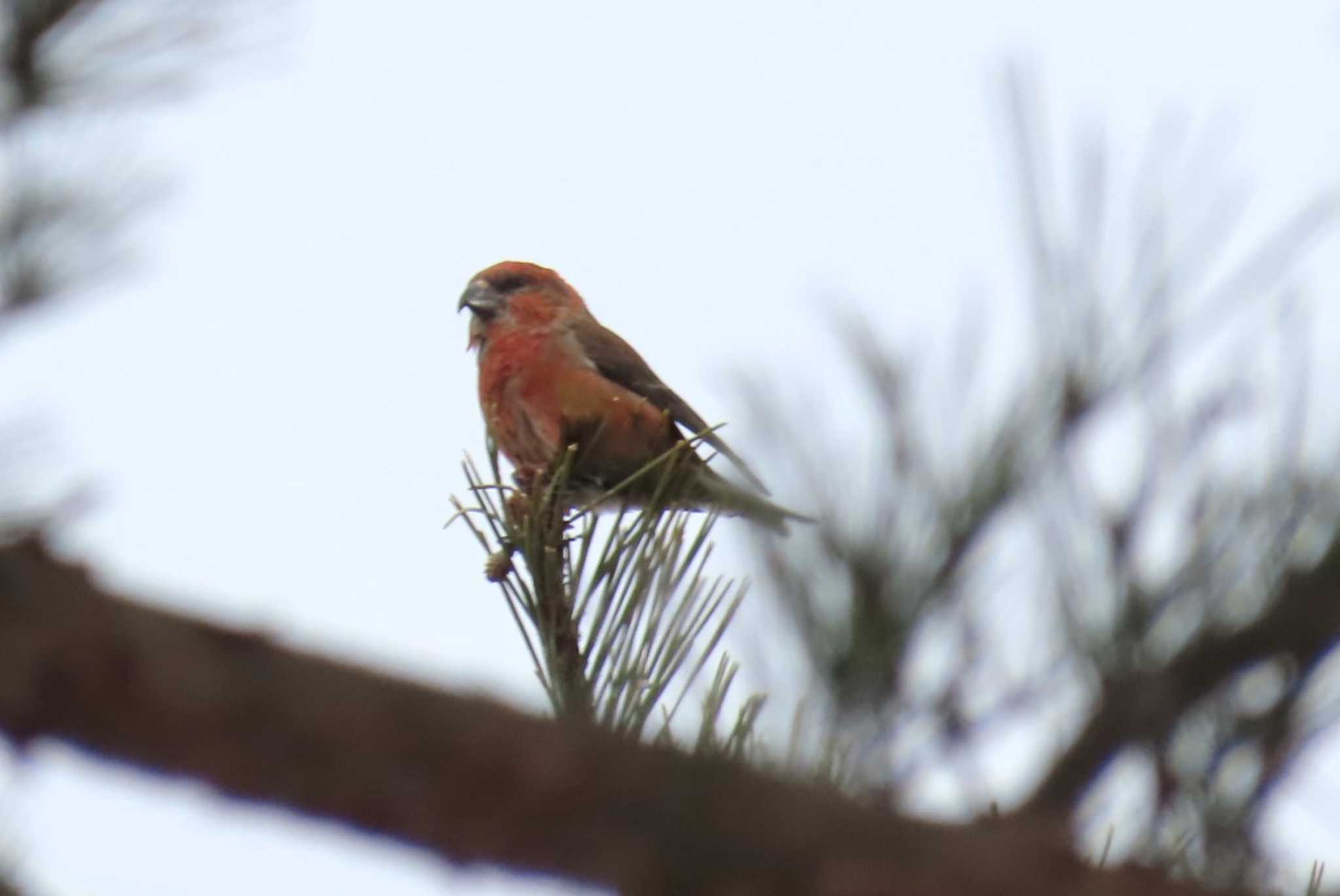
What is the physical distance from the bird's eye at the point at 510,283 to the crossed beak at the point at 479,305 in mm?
29

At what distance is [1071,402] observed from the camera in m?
1.31

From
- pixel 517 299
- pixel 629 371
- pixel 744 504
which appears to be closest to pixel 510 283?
pixel 517 299

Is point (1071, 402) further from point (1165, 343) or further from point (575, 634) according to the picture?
point (575, 634)

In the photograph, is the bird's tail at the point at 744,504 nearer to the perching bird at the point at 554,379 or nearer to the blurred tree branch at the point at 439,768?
the perching bird at the point at 554,379

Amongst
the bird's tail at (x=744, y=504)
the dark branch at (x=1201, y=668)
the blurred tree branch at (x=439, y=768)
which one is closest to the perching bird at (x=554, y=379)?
the bird's tail at (x=744, y=504)

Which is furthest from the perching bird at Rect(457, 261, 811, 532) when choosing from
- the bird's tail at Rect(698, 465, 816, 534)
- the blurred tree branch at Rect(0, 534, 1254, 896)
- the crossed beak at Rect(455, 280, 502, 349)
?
the blurred tree branch at Rect(0, 534, 1254, 896)

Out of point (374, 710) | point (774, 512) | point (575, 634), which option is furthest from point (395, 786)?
point (575, 634)

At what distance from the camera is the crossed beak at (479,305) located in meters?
4.70

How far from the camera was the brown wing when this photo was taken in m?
4.52

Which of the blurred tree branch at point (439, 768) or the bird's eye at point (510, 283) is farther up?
the bird's eye at point (510, 283)

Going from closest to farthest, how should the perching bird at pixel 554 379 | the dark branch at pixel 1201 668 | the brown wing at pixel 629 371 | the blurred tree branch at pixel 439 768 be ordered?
the blurred tree branch at pixel 439 768
the dark branch at pixel 1201 668
the perching bird at pixel 554 379
the brown wing at pixel 629 371

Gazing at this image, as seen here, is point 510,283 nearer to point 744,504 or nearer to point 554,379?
point 554,379

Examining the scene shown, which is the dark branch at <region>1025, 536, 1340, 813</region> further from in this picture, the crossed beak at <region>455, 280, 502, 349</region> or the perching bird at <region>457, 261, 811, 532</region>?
the crossed beak at <region>455, 280, 502, 349</region>

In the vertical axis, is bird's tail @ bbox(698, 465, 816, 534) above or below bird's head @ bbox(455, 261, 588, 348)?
below
